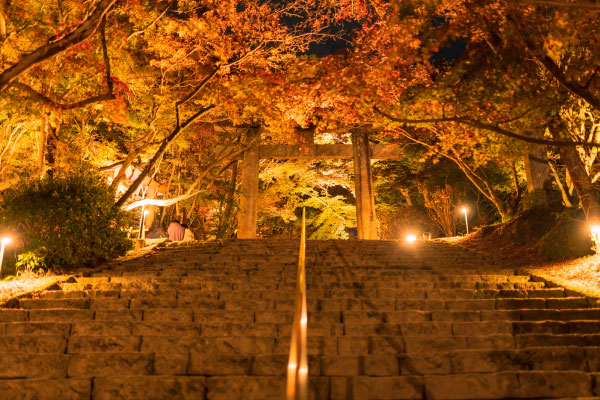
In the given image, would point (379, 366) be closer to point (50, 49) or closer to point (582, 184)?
point (50, 49)

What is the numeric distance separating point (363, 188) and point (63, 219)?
10.6m

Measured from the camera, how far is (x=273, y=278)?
22.5ft

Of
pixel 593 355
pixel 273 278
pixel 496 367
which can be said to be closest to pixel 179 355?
pixel 496 367

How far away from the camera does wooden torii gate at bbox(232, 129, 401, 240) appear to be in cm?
1559

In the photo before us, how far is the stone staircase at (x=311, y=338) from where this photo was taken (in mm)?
3227

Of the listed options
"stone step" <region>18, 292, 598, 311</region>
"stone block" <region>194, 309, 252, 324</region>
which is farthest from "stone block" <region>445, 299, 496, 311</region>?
"stone block" <region>194, 309, 252, 324</region>

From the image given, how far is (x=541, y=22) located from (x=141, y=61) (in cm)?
1136

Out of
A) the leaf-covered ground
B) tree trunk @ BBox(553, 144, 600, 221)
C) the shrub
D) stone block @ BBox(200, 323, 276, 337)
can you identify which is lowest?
stone block @ BBox(200, 323, 276, 337)

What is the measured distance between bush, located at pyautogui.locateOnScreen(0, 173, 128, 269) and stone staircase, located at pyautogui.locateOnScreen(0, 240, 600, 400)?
1422mm

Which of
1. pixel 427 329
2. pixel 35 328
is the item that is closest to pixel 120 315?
pixel 35 328

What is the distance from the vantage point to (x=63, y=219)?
784 cm

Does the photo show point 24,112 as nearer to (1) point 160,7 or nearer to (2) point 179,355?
(1) point 160,7

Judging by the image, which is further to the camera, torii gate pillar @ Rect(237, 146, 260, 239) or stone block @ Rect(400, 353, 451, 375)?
torii gate pillar @ Rect(237, 146, 260, 239)

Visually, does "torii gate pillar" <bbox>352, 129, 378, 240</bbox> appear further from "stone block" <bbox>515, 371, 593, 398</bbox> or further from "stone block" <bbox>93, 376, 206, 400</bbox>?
"stone block" <bbox>93, 376, 206, 400</bbox>
